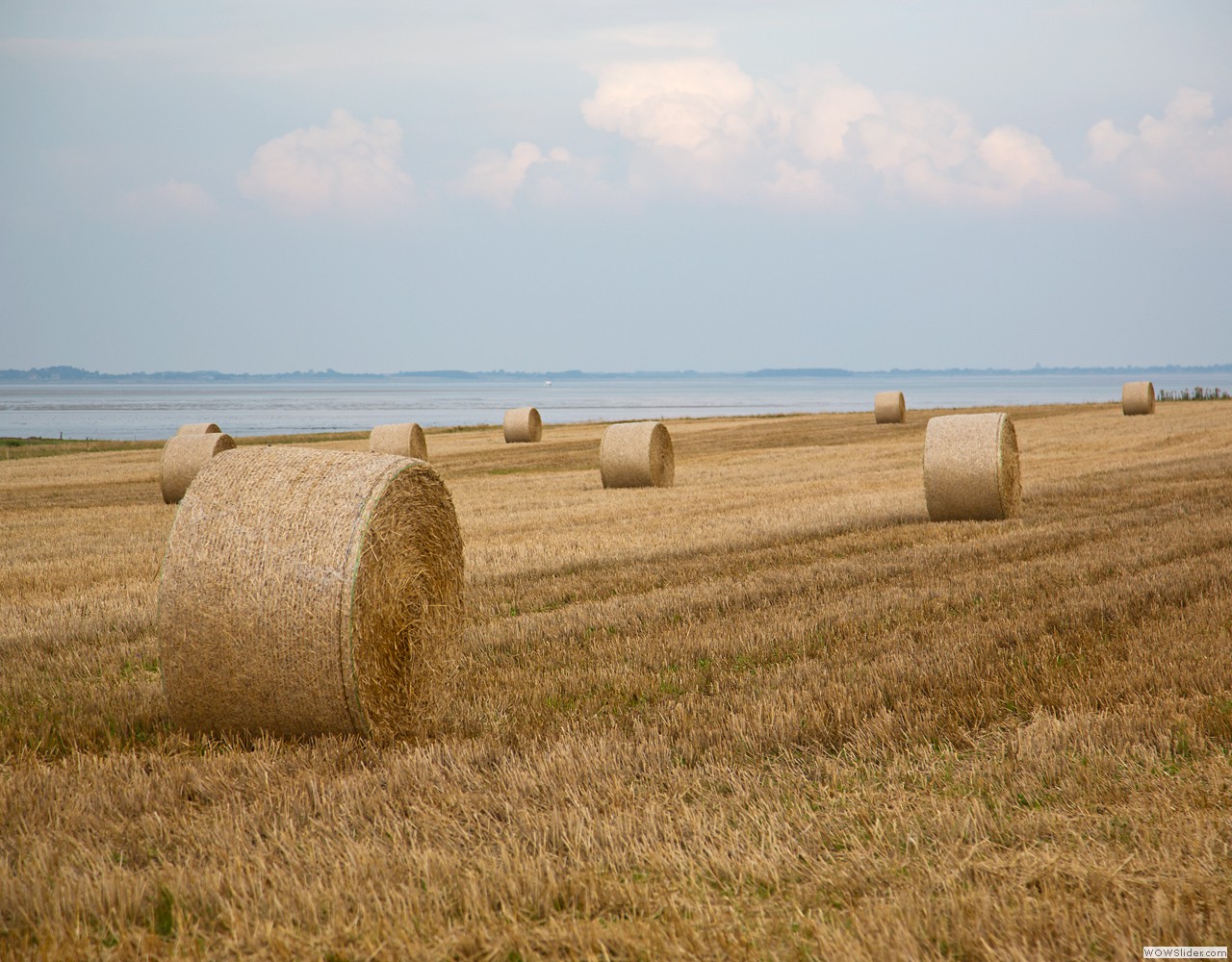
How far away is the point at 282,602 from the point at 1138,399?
36.4m

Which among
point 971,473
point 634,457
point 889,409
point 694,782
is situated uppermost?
point 889,409

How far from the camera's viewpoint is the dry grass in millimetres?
3572

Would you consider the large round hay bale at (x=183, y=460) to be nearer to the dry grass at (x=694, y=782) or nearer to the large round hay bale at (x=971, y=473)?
the dry grass at (x=694, y=782)

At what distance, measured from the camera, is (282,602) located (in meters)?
5.62

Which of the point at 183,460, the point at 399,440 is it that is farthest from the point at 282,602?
the point at 399,440

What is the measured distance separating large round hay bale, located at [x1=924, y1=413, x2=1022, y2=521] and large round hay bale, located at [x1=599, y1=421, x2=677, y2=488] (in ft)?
21.2

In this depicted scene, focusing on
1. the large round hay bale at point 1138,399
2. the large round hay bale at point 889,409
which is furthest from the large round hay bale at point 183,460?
the large round hay bale at point 1138,399

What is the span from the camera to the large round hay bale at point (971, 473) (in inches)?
532

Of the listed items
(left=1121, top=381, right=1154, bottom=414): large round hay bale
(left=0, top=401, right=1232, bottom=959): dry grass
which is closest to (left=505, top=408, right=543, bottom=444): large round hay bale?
(left=1121, top=381, right=1154, bottom=414): large round hay bale

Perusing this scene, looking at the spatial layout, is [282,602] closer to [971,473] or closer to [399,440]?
[971,473]

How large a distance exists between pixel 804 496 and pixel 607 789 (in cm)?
1322

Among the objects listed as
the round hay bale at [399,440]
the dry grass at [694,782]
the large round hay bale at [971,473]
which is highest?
the round hay bale at [399,440]

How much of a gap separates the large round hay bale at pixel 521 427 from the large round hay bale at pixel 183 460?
15.3m

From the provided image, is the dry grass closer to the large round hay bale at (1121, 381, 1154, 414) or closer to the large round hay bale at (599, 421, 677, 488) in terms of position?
the large round hay bale at (599, 421, 677, 488)
